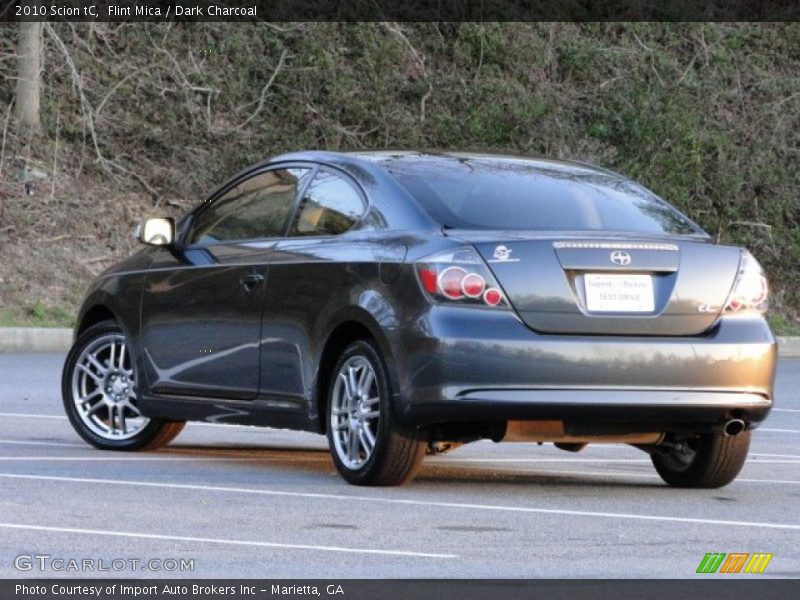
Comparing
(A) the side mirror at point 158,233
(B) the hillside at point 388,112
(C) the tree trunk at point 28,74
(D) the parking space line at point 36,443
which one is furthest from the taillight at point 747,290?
(C) the tree trunk at point 28,74

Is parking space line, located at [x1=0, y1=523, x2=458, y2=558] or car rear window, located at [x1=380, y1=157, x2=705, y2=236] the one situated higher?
car rear window, located at [x1=380, y1=157, x2=705, y2=236]

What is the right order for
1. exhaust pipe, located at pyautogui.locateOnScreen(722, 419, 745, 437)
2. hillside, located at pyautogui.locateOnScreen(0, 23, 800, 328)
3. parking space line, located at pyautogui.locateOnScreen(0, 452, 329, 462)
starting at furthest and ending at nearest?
hillside, located at pyautogui.locateOnScreen(0, 23, 800, 328), parking space line, located at pyautogui.locateOnScreen(0, 452, 329, 462), exhaust pipe, located at pyautogui.locateOnScreen(722, 419, 745, 437)

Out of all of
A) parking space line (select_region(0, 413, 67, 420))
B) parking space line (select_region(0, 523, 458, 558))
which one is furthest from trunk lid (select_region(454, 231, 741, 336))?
parking space line (select_region(0, 413, 67, 420))

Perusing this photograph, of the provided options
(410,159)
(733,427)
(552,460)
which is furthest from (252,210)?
(733,427)

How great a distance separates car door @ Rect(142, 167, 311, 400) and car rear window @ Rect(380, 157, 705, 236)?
0.82 meters

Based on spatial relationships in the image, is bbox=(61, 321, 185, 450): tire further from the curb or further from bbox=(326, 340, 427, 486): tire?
the curb

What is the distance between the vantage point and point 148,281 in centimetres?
1083

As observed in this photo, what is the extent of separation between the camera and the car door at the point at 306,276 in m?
9.48

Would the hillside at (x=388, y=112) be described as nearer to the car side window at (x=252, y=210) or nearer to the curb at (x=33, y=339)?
the curb at (x=33, y=339)

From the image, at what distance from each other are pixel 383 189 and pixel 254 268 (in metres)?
0.88

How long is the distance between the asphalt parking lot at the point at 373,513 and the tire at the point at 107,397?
0.42 feet

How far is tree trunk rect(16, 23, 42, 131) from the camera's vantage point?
2492 cm
